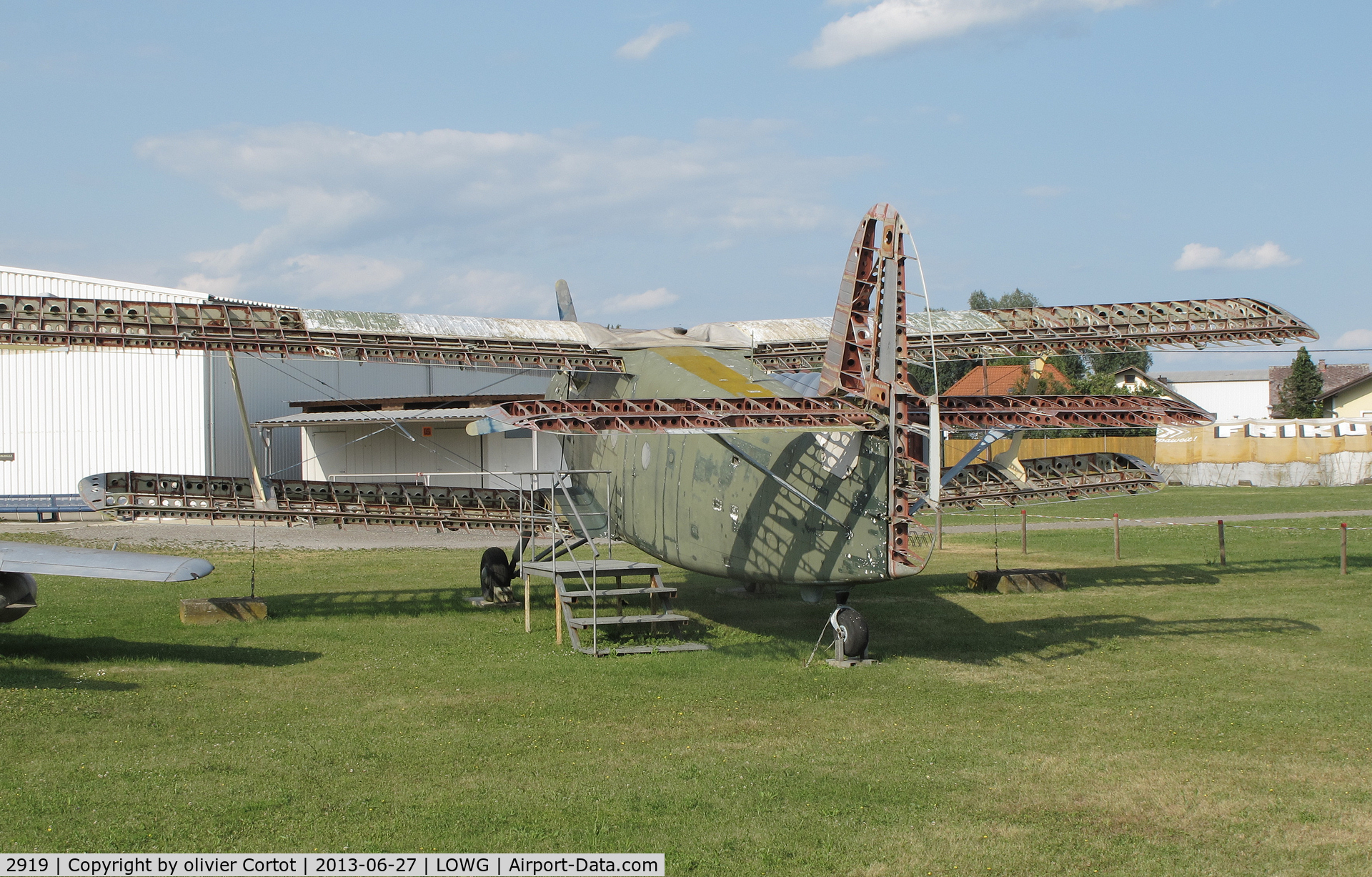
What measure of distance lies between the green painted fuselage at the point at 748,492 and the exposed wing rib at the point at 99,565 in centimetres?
602

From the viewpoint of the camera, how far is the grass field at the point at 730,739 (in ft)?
25.4

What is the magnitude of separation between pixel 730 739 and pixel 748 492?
405cm

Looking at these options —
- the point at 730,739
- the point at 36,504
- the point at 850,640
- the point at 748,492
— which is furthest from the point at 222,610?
the point at 36,504

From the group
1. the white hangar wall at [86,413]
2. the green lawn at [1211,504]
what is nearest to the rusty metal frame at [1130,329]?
the green lawn at [1211,504]

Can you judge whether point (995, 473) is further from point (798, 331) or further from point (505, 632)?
point (505, 632)

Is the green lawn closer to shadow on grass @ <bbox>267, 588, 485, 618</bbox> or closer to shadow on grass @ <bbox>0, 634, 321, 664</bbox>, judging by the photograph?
shadow on grass @ <bbox>267, 588, 485, 618</bbox>

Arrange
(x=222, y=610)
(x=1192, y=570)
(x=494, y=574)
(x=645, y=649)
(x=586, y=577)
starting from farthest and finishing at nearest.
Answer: (x=1192, y=570)
(x=494, y=574)
(x=586, y=577)
(x=222, y=610)
(x=645, y=649)

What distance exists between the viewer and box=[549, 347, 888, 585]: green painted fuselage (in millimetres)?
13117

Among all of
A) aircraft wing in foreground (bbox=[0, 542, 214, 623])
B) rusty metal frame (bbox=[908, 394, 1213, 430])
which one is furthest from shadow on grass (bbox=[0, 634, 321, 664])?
rusty metal frame (bbox=[908, 394, 1213, 430])

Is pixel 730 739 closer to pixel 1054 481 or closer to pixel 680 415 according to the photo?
pixel 680 415

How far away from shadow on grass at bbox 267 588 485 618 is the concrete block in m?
0.36

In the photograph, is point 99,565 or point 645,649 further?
point 645,649

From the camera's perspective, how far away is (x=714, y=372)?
1577 centimetres

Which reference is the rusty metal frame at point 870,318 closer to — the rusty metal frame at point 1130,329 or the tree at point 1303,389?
the rusty metal frame at point 1130,329
